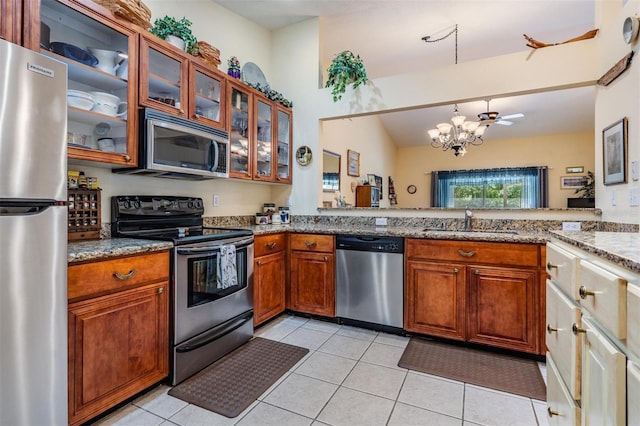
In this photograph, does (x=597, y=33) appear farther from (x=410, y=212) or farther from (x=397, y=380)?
(x=397, y=380)

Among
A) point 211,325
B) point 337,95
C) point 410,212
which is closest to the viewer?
point 211,325

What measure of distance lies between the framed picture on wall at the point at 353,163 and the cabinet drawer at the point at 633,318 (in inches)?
175

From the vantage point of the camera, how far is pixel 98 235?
6.88 feet

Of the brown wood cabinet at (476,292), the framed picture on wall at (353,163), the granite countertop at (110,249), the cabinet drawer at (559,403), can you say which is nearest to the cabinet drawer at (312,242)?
the brown wood cabinet at (476,292)

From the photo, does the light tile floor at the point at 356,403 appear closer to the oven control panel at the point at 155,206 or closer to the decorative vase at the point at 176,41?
the oven control panel at the point at 155,206

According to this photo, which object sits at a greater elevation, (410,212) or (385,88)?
(385,88)

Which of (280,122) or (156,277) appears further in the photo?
(280,122)

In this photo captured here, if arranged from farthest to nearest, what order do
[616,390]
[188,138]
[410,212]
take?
[410,212], [188,138], [616,390]

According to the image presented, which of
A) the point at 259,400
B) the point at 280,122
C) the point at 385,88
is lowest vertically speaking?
the point at 259,400

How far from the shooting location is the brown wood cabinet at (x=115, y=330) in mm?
1482

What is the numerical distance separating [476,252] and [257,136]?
2204 mm

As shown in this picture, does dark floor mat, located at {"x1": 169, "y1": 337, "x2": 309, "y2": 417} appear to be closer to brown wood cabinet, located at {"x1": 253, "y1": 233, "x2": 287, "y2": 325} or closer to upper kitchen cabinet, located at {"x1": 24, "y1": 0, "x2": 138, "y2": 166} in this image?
brown wood cabinet, located at {"x1": 253, "y1": 233, "x2": 287, "y2": 325}

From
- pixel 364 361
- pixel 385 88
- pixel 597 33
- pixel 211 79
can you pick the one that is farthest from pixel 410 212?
pixel 211 79

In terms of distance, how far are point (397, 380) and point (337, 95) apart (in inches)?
106
